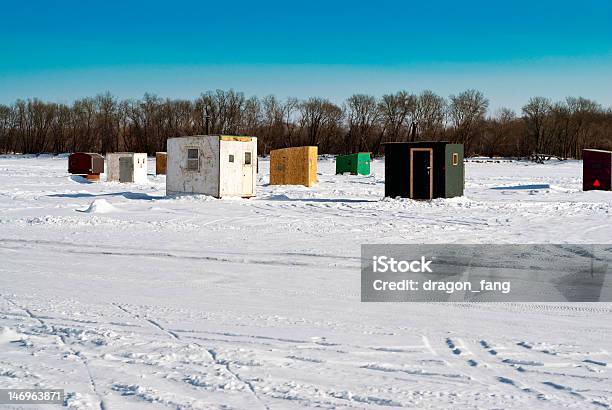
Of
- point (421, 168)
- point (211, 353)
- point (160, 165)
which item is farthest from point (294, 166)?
point (211, 353)

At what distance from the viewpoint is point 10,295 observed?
261 inches

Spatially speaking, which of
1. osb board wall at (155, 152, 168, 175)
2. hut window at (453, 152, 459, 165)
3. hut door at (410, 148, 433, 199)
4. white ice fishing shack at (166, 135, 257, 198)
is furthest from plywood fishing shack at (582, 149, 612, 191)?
osb board wall at (155, 152, 168, 175)

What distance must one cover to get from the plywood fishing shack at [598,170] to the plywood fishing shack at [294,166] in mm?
11631

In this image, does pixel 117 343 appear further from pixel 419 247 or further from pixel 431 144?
pixel 431 144

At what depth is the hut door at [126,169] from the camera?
3278 cm

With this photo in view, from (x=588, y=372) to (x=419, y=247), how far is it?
6.04m

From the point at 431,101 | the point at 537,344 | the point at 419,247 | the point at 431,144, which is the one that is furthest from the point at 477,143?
the point at 537,344

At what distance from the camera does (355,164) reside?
42.8m

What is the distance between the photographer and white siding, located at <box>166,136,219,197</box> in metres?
20.5

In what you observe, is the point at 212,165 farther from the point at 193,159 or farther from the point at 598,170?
the point at 598,170

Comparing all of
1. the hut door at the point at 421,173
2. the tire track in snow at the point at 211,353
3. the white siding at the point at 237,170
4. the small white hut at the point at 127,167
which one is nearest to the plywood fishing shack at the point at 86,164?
the small white hut at the point at 127,167

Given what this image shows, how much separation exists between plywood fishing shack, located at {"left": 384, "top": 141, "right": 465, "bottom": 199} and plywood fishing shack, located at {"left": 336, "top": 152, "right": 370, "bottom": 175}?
72.8ft

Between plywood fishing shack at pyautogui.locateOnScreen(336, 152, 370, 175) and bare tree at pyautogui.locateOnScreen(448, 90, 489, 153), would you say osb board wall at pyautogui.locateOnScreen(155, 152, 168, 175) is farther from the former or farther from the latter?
bare tree at pyautogui.locateOnScreen(448, 90, 489, 153)

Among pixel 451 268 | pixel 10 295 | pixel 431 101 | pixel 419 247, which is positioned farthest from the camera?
pixel 431 101
